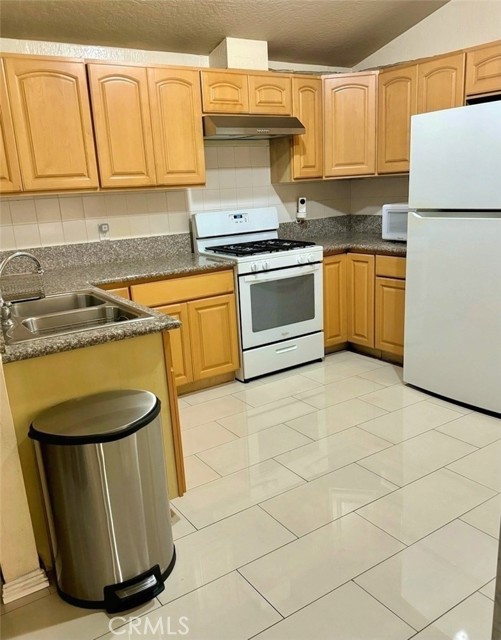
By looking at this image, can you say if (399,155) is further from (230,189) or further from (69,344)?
(69,344)

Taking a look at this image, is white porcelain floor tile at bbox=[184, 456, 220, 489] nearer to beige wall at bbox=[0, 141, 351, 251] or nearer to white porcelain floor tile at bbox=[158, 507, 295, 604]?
white porcelain floor tile at bbox=[158, 507, 295, 604]

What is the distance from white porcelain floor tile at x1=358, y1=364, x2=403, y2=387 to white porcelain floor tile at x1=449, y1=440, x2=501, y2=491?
37.3 inches

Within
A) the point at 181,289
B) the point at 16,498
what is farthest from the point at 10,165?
the point at 16,498

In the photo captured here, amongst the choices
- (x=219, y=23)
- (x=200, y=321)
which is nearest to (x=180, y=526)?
(x=200, y=321)

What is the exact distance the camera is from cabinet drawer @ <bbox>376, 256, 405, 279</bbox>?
11.4 feet

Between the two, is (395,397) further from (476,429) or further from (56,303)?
(56,303)

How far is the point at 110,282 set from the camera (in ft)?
9.47

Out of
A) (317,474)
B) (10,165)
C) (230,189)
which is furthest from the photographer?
(230,189)

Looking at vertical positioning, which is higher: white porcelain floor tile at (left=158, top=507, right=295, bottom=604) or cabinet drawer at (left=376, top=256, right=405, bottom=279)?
cabinet drawer at (left=376, top=256, right=405, bottom=279)

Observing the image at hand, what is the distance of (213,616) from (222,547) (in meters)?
0.33

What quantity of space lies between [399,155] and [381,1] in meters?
1.00

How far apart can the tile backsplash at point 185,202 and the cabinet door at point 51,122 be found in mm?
306

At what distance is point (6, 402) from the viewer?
1.61 meters

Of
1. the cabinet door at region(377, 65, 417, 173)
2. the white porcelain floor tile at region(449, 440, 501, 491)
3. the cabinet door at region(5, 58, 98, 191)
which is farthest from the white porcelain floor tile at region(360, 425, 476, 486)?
the cabinet door at region(5, 58, 98, 191)
